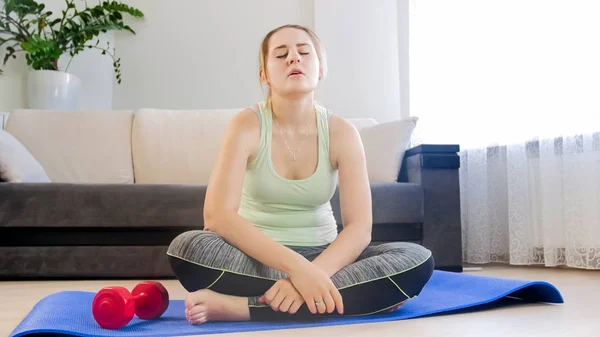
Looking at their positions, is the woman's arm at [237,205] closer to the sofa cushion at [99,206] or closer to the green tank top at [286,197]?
the green tank top at [286,197]

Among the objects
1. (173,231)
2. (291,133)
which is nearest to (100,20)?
(173,231)

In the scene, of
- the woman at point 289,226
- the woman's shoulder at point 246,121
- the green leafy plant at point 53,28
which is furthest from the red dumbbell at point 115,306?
the green leafy plant at point 53,28

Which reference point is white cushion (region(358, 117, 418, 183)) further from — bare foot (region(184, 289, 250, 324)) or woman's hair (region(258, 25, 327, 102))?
bare foot (region(184, 289, 250, 324))

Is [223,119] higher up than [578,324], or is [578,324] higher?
[223,119]

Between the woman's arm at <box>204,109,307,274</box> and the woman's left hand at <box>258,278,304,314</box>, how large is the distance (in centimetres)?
3

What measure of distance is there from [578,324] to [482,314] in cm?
20

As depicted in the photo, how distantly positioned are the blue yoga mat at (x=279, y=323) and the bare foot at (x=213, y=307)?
0.7 inches

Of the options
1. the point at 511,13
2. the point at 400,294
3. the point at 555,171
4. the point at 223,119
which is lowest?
the point at 400,294

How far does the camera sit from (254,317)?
4.25 feet

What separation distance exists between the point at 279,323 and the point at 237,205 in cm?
29

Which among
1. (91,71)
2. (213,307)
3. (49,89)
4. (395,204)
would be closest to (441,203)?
(395,204)

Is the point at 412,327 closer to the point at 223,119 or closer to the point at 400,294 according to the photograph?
the point at 400,294

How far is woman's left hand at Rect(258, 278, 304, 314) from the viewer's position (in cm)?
122

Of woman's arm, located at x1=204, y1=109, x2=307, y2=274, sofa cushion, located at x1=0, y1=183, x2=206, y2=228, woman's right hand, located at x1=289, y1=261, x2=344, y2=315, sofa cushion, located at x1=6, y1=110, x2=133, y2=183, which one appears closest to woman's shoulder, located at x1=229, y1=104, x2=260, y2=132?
woman's arm, located at x1=204, y1=109, x2=307, y2=274
